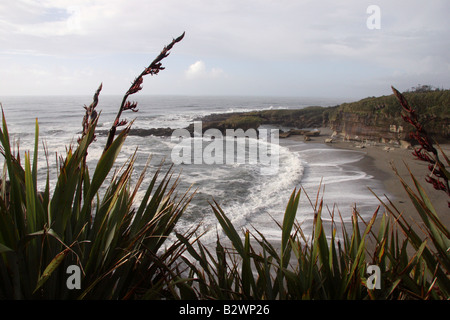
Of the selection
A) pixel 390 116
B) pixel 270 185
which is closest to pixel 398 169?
pixel 270 185

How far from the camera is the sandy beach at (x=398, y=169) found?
312 inches

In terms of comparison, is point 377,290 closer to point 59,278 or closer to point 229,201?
point 59,278

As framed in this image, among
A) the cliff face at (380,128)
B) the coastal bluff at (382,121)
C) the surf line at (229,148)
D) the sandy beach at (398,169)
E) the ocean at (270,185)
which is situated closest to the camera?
the ocean at (270,185)

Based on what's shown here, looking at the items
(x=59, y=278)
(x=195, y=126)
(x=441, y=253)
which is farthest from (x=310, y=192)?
A: (x=195, y=126)

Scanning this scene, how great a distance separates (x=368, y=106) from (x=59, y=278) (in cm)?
2258

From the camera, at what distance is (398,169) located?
12203mm

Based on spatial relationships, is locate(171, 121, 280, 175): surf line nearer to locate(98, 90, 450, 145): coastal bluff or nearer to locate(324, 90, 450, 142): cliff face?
locate(98, 90, 450, 145): coastal bluff

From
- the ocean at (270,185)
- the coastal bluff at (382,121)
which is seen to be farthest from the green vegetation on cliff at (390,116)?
the ocean at (270,185)

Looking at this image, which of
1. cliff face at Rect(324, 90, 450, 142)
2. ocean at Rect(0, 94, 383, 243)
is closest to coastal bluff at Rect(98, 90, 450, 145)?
cliff face at Rect(324, 90, 450, 142)

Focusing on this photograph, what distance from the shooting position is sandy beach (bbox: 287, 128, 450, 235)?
7.93 metres

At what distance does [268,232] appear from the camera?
6.70 metres

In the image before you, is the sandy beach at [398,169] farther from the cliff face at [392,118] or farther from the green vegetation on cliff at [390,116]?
the green vegetation on cliff at [390,116]

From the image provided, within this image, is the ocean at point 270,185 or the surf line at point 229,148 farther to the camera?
the surf line at point 229,148

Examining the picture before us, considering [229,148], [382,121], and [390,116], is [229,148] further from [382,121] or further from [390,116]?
[390,116]
